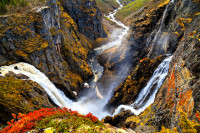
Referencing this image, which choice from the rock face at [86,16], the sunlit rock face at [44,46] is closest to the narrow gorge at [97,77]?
the sunlit rock face at [44,46]

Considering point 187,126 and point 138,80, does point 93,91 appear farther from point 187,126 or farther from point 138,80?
point 187,126

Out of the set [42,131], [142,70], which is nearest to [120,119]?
[142,70]

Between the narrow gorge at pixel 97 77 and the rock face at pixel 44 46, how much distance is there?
0.46 feet

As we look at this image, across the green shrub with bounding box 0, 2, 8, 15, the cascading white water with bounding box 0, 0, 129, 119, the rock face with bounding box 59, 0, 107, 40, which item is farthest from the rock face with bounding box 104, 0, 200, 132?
the green shrub with bounding box 0, 2, 8, 15

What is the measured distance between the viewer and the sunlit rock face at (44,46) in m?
22.2

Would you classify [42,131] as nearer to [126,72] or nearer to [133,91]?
[133,91]

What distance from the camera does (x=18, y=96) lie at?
15578 mm

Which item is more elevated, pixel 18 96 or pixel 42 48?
pixel 42 48

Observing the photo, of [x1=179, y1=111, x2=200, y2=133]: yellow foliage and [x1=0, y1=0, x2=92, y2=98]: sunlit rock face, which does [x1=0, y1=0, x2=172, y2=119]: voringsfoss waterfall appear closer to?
[x1=0, y1=0, x2=92, y2=98]: sunlit rock face

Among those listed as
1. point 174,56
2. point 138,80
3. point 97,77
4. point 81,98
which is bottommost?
point 174,56

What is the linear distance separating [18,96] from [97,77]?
2709 centimetres

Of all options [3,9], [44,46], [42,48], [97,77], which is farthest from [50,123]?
[97,77]

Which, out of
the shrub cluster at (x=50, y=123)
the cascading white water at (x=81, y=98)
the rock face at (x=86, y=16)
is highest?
the rock face at (x=86, y=16)

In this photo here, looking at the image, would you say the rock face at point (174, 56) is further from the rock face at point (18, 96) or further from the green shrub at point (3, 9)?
the green shrub at point (3, 9)
